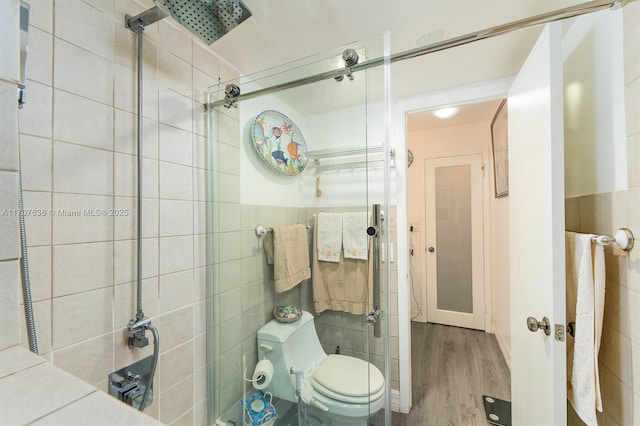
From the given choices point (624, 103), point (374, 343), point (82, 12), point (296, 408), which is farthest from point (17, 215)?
point (624, 103)

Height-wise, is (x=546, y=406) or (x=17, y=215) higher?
(x=17, y=215)

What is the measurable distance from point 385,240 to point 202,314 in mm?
939

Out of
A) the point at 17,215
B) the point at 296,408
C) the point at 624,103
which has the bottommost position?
the point at 296,408

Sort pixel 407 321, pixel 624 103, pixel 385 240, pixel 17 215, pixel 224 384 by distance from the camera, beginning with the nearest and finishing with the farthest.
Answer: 1. pixel 17 215
2. pixel 624 103
3. pixel 385 240
4. pixel 224 384
5. pixel 407 321

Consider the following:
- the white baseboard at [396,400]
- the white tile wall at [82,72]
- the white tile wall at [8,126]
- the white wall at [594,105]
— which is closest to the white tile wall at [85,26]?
the white tile wall at [82,72]

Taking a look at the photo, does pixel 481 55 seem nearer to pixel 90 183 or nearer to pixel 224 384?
pixel 90 183

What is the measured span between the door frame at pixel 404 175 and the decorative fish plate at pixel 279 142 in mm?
842

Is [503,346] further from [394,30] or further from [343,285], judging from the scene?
[394,30]

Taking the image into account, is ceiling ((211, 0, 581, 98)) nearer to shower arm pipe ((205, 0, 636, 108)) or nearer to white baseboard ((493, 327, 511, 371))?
shower arm pipe ((205, 0, 636, 108))

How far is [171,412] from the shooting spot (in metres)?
1.07

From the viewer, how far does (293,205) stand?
1.30m

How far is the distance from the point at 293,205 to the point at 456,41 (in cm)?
93

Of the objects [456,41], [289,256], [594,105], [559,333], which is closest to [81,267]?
[289,256]

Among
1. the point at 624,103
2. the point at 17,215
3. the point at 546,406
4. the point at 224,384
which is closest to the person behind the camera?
the point at 17,215
